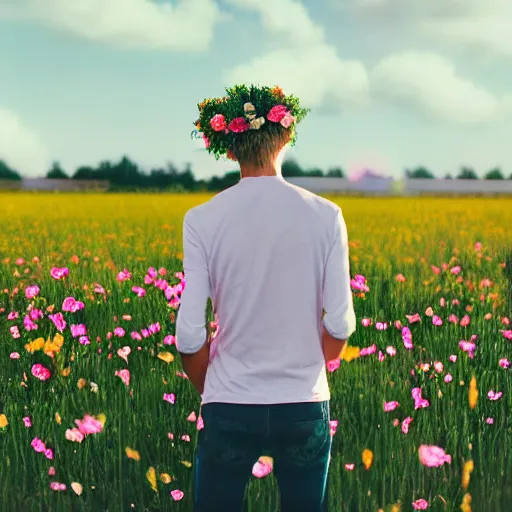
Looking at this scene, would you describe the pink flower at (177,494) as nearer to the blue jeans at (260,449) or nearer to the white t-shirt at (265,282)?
the blue jeans at (260,449)

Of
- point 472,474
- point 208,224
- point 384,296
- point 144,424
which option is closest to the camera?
point 208,224

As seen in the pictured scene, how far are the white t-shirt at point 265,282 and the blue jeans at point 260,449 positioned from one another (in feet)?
0.14

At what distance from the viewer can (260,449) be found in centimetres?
229

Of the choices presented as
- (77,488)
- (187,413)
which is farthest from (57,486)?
(187,413)

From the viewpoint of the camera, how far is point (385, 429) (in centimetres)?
360

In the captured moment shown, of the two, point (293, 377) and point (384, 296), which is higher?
point (293, 377)

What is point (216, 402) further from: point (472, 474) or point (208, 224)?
point (472, 474)

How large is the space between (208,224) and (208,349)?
0.42m

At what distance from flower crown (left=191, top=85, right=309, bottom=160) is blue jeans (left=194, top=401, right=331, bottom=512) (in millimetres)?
811

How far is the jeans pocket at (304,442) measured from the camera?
7.43ft

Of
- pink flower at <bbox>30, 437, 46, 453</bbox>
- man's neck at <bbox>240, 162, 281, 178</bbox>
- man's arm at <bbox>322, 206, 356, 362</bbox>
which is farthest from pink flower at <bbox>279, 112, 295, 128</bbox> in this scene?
pink flower at <bbox>30, 437, 46, 453</bbox>

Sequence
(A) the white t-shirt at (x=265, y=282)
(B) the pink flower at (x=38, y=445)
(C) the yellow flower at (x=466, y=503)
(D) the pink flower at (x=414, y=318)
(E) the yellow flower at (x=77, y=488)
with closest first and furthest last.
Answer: (A) the white t-shirt at (x=265, y=282) → (C) the yellow flower at (x=466, y=503) → (E) the yellow flower at (x=77, y=488) → (B) the pink flower at (x=38, y=445) → (D) the pink flower at (x=414, y=318)

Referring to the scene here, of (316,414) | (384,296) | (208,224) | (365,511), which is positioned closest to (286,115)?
(208,224)

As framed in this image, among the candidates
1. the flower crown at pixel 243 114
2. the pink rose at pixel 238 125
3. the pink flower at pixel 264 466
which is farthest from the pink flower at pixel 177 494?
the pink rose at pixel 238 125
